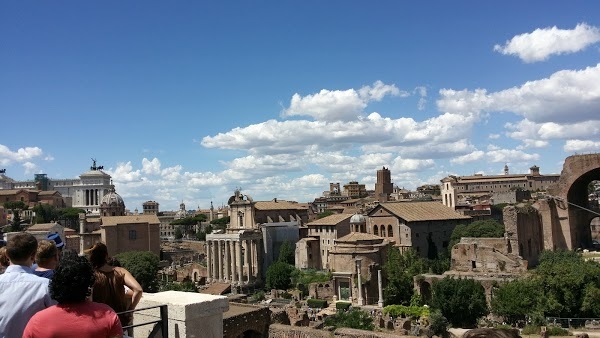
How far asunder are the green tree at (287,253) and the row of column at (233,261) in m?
2.83

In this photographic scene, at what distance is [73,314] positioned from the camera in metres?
4.34

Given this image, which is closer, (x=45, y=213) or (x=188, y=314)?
(x=188, y=314)

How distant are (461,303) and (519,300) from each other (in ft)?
11.0

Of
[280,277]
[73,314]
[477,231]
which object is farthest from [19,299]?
[477,231]

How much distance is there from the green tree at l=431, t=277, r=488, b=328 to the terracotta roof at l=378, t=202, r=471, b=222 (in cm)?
2142

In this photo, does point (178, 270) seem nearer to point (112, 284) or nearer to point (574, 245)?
point (574, 245)

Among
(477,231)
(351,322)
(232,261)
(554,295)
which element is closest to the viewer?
(351,322)

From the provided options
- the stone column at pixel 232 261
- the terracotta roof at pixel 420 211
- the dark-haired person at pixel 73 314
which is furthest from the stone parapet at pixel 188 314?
the stone column at pixel 232 261

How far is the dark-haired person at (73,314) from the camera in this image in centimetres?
426

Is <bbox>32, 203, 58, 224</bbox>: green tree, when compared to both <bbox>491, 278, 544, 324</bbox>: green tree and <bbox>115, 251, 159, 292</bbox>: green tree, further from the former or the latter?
<bbox>491, 278, 544, 324</bbox>: green tree

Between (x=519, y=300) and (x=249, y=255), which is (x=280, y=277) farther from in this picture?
(x=519, y=300)

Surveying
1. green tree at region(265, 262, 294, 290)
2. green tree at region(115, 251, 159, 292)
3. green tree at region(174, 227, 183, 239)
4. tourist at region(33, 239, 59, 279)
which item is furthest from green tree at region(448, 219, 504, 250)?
→ green tree at region(174, 227, 183, 239)

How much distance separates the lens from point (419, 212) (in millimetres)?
56844

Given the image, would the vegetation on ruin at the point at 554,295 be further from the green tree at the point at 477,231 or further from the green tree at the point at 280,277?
the green tree at the point at 280,277
